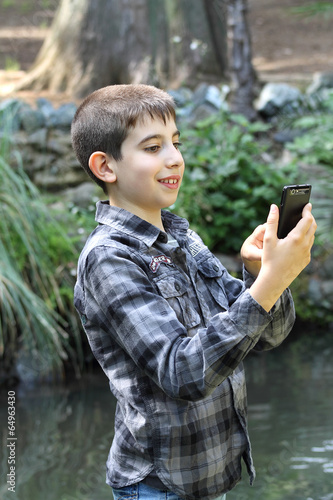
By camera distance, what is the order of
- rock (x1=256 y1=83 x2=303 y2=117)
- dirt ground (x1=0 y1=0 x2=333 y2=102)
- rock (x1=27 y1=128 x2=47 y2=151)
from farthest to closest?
dirt ground (x1=0 y1=0 x2=333 y2=102)
rock (x1=256 y1=83 x2=303 y2=117)
rock (x1=27 y1=128 x2=47 y2=151)

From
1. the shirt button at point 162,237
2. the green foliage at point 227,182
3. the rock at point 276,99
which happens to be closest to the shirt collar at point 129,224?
the shirt button at point 162,237

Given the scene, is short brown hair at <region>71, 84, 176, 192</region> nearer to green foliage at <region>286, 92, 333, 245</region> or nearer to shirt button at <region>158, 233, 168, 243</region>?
shirt button at <region>158, 233, 168, 243</region>

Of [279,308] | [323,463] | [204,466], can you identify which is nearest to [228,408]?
[204,466]

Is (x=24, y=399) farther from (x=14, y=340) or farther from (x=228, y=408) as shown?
(x=228, y=408)

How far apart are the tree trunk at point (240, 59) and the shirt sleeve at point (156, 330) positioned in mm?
5248

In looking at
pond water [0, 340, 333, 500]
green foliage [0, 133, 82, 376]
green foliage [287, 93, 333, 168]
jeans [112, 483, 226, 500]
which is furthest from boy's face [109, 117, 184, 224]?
green foliage [287, 93, 333, 168]

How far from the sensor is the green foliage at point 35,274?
4.26 meters

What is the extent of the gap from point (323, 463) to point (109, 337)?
2.16m

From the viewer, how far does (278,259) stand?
4.13ft

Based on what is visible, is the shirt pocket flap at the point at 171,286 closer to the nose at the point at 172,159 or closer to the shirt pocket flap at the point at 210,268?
the shirt pocket flap at the point at 210,268

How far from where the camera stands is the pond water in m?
3.10

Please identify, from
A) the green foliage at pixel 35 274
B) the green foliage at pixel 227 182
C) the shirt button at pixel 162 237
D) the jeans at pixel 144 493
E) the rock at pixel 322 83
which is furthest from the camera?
the rock at pixel 322 83

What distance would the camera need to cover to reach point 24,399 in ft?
14.2

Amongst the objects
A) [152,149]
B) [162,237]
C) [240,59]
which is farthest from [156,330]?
[240,59]
